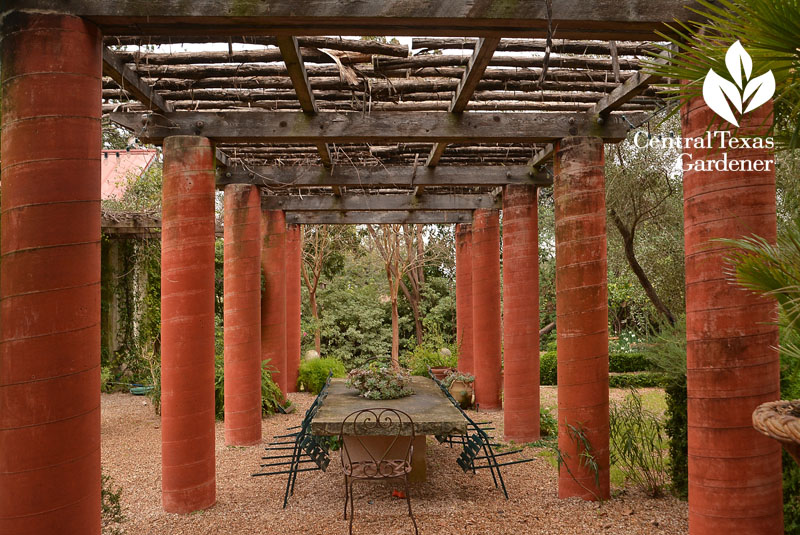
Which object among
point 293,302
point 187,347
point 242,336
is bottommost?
point 242,336

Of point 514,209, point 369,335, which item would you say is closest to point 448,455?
point 514,209

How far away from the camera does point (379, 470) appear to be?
557cm

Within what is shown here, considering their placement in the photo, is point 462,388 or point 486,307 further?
point 462,388

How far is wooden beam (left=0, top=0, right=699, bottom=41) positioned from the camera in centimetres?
385

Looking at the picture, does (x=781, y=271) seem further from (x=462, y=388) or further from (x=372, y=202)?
(x=462, y=388)

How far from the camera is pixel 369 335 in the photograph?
21.2 metres

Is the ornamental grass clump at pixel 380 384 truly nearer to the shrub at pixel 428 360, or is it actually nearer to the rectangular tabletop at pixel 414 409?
the rectangular tabletop at pixel 414 409

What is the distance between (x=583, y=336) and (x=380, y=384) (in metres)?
2.79

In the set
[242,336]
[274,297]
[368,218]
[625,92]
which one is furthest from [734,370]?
[368,218]

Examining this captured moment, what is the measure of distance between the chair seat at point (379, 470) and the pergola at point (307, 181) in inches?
66.5

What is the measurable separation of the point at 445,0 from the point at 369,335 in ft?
58.8

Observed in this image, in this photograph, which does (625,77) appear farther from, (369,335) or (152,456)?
(369,335)

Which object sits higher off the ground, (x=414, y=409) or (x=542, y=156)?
(x=542, y=156)

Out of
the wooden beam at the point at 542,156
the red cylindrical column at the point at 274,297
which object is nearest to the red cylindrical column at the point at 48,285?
the wooden beam at the point at 542,156
